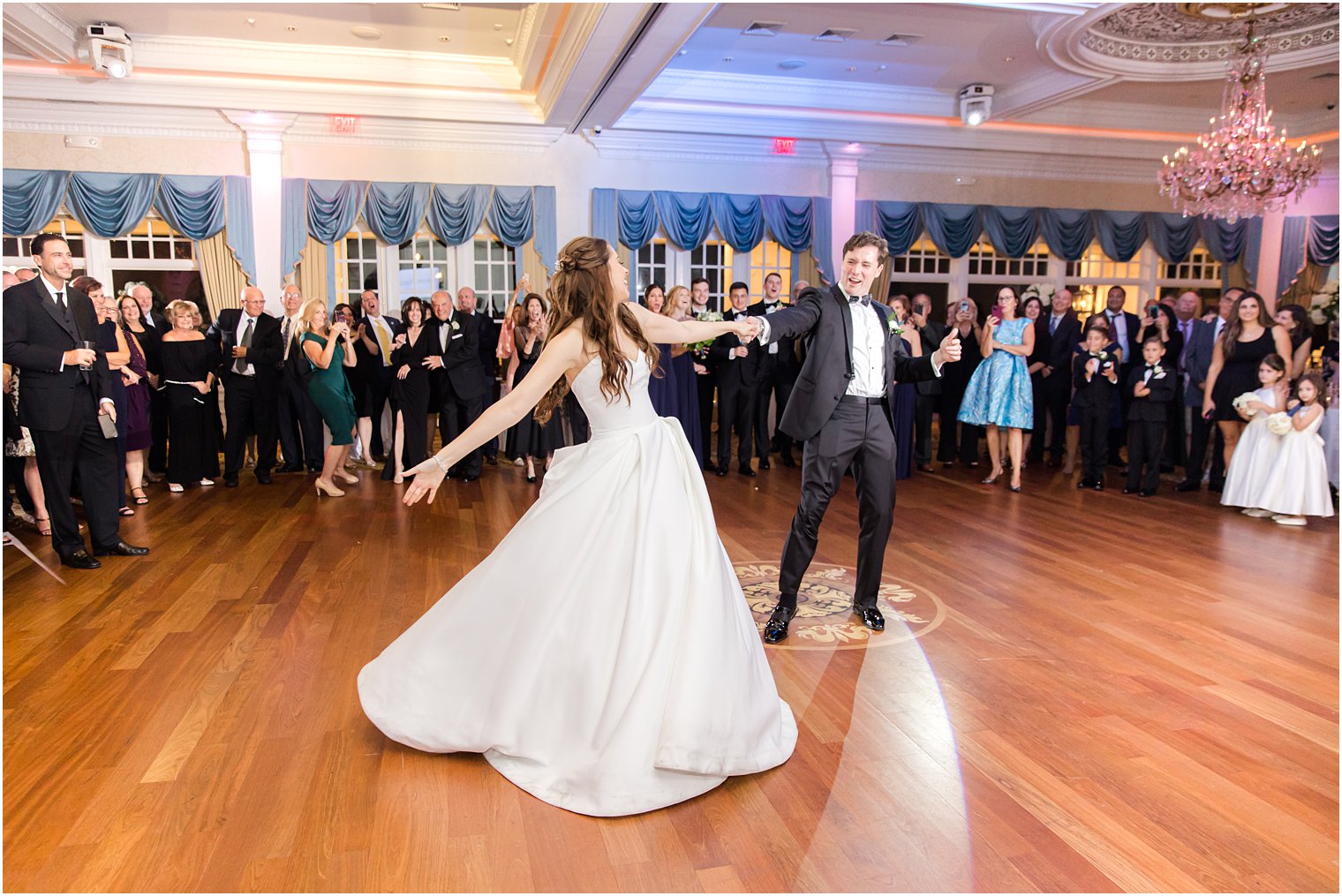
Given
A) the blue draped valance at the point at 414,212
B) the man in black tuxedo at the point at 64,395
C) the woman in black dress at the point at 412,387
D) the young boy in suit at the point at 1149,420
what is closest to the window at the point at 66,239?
the blue draped valance at the point at 414,212

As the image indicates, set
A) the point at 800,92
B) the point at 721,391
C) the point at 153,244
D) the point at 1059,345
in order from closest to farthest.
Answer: the point at 721,391 < the point at 1059,345 < the point at 153,244 < the point at 800,92

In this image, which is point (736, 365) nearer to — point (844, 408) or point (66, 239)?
point (844, 408)

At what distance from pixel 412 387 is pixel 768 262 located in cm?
542

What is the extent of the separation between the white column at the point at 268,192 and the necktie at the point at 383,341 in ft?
6.58

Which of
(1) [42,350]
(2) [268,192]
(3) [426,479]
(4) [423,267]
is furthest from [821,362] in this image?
(2) [268,192]

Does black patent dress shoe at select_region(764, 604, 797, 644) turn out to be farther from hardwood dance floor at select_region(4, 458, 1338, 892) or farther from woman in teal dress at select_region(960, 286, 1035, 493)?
woman in teal dress at select_region(960, 286, 1035, 493)

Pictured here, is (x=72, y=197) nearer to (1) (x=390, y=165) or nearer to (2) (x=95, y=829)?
(1) (x=390, y=165)

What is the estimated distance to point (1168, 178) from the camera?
8.28 metres

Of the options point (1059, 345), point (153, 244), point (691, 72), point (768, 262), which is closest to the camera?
point (1059, 345)

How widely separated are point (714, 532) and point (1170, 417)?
6.93 meters

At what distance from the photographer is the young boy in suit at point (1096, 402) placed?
7.43 m

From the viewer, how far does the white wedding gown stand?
8.06 feet

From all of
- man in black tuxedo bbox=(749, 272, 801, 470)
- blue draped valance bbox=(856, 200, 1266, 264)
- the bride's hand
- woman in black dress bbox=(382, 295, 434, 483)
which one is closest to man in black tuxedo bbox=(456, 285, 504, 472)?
woman in black dress bbox=(382, 295, 434, 483)

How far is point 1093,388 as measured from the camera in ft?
24.6
